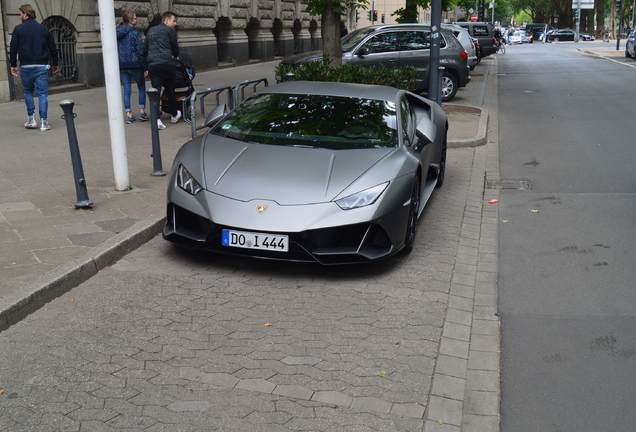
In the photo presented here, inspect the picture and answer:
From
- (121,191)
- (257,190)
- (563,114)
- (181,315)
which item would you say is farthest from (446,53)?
(181,315)

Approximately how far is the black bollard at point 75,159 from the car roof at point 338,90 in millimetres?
1878

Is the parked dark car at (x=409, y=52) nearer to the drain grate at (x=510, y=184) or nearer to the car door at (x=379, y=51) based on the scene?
the car door at (x=379, y=51)

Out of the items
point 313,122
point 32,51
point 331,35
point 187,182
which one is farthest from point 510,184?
point 32,51

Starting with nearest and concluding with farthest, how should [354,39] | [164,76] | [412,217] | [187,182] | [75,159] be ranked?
[187,182] → [412,217] → [75,159] → [164,76] → [354,39]

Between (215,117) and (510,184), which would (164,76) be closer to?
(215,117)

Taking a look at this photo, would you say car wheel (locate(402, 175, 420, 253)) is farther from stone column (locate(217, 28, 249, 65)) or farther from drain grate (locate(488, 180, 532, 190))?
stone column (locate(217, 28, 249, 65))

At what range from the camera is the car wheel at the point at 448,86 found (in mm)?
17938

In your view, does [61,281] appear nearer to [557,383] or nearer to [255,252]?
[255,252]

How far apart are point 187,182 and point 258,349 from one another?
6.61ft

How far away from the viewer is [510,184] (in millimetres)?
9414

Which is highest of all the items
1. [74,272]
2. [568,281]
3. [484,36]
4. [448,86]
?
[484,36]

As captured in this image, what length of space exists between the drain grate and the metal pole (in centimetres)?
446

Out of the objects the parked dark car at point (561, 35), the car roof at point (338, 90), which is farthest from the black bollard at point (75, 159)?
the parked dark car at point (561, 35)

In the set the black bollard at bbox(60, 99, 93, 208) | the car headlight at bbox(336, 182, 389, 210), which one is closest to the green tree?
the black bollard at bbox(60, 99, 93, 208)
